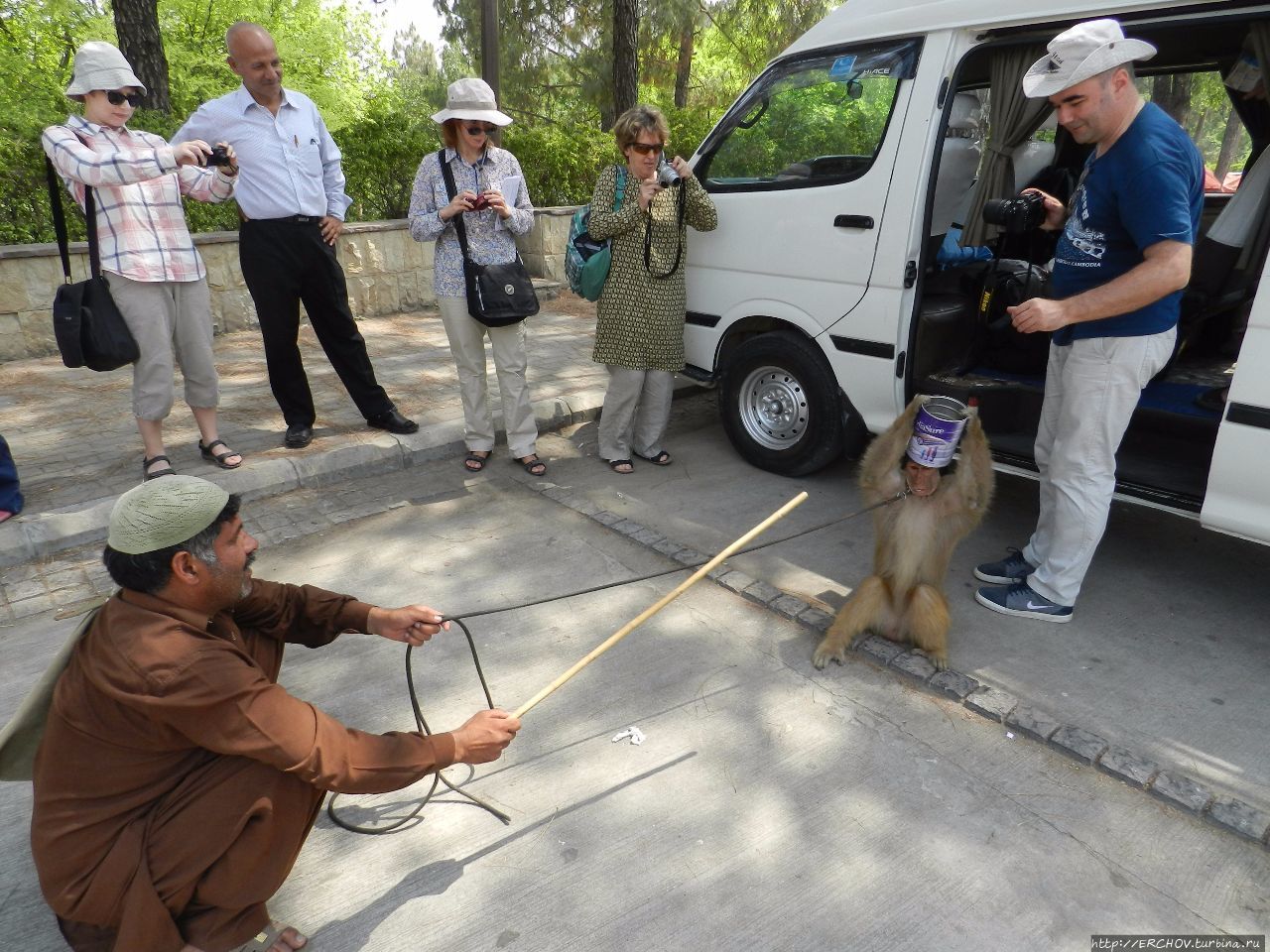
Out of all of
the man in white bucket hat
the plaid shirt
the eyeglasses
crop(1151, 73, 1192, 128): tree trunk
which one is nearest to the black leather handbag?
the plaid shirt

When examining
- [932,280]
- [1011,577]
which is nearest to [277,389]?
[932,280]

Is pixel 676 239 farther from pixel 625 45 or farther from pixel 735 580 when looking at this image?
pixel 625 45

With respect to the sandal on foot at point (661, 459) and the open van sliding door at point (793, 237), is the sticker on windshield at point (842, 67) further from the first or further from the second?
the sandal on foot at point (661, 459)

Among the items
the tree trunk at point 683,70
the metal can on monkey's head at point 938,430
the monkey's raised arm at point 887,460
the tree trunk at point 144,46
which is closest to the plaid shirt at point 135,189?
the monkey's raised arm at point 887,460

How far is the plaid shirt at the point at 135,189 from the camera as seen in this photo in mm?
3773

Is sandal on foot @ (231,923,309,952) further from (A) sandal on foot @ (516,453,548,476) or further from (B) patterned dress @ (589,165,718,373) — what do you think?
(B) patterned dress @ (589,165,718,373)

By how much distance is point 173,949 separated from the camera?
1904mm

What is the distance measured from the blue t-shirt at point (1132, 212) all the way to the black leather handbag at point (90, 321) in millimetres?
4294

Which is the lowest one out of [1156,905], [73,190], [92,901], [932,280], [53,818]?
[1156,905]

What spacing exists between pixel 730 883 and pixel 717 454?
3.34 meters

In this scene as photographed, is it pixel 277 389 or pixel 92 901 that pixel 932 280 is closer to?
pixel 277 389

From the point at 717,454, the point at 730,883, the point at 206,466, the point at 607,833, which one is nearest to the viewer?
the point at 730,883

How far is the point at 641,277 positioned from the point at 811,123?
124 centimetres

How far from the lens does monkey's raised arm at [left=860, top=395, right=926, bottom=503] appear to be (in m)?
3.19
